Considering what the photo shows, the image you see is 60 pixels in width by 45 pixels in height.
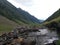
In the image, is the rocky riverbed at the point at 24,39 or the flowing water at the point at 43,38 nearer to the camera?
the rocky riverbed at the point at 24,39

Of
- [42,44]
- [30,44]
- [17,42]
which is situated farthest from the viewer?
[42,44]

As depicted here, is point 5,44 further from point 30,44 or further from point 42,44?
point 42,44

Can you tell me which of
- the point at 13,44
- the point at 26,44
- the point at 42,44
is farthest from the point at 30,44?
the point at 42,44

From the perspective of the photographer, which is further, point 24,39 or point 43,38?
point 43,38

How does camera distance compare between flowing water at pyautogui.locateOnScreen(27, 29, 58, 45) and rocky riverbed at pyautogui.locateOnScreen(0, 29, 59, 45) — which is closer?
rocky riverbed at pyautogui.locateOnScreen(0, 29, 59, 45)

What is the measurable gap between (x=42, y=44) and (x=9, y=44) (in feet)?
53.1

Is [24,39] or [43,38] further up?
[43,38]

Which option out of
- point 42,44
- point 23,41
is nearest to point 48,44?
point 42,44

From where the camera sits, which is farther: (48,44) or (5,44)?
(48,44)

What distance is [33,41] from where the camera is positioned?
5800 centimetres

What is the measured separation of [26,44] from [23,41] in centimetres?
254

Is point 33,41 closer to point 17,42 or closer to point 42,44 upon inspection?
point 17,42

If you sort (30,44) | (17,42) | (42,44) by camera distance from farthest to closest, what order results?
(42,44), (17,42), (30,44)

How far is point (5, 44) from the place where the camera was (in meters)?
61.5
